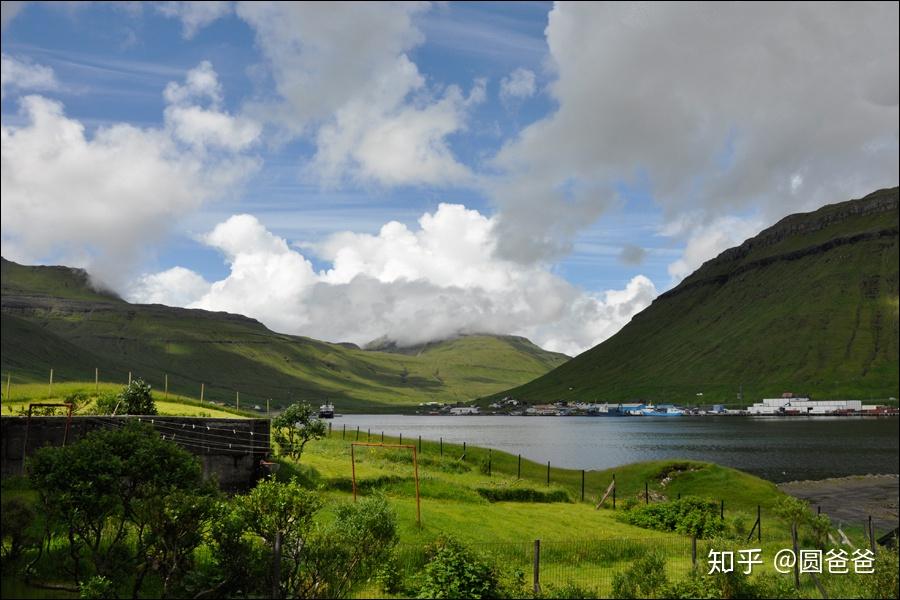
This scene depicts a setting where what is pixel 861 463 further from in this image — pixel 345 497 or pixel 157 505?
pixel 157 505

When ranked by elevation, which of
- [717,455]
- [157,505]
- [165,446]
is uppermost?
[165,446]

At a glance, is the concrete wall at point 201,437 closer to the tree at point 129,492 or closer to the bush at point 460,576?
the tree at point 129,492

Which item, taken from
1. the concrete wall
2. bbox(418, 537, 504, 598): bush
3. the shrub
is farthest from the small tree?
the shrub

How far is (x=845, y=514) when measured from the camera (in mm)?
84562

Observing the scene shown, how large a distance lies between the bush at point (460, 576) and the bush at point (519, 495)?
3263 cm

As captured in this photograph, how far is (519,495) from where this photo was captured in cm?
6400

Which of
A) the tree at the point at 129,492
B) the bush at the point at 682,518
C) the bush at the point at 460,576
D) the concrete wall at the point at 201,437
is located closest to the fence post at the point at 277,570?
the tree at the point at 129,492

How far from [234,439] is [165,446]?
21.0 metres

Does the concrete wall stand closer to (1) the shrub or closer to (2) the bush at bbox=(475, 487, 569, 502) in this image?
(2) the bush at bbox=(475, 487, 569, 502)

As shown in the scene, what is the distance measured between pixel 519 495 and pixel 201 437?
30.1 metres

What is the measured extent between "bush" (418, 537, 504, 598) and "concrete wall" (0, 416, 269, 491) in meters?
22.2

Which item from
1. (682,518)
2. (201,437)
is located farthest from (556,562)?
(201,437)

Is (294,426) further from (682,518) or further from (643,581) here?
(643,581)

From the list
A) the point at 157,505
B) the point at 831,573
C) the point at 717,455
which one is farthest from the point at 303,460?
the point at 717,455
